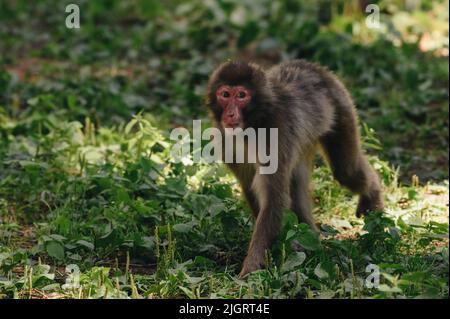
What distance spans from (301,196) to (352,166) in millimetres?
567

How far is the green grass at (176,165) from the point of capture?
5.71 metres

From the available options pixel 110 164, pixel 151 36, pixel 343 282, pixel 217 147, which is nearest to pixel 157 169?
pixel 110 164

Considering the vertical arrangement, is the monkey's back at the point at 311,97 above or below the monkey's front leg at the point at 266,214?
above

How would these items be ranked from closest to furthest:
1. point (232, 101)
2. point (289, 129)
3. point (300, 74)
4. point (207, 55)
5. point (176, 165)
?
point (232, 101)
point (289, 129)
point (300, 74)
point (176, 165)
point (207, 55)

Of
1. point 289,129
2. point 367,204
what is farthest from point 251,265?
point 367,204

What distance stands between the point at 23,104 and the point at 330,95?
163 inches

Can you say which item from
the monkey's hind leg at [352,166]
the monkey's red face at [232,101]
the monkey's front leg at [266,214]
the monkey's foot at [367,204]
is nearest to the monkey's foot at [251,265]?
the monkey's front leg at [266,214]

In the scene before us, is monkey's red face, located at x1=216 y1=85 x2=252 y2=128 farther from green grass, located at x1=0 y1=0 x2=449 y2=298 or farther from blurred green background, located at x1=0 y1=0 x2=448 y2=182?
blurred green background, located at x1=0 y1=0 x2=448 y2=182

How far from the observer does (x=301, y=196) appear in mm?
7078

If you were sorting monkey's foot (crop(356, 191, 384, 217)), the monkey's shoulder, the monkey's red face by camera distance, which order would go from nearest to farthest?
1. the monkey's red face
2. the monkey's shoulder
3. monkey's foot (crop(356, 191, 384, 217))

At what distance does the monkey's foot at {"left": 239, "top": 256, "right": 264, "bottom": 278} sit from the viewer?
19.6ft

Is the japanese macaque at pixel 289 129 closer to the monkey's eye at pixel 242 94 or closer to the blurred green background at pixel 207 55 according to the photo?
the monkey's eye at pixel 242 94

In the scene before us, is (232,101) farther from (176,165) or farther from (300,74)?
(176,165)

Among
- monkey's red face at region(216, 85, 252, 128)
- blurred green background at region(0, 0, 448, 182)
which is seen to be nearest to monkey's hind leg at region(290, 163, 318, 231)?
monkey's red face at region(216, 85, 252, 128)
